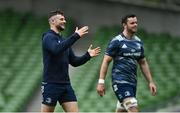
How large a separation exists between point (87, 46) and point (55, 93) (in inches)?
456

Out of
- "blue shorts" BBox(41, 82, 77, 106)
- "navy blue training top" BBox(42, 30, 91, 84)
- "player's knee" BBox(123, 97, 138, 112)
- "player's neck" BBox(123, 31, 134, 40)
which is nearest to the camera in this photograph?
"navy blue training top" BBox(42, 30, 91, 84)

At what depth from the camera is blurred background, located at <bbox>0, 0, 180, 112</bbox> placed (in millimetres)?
16453

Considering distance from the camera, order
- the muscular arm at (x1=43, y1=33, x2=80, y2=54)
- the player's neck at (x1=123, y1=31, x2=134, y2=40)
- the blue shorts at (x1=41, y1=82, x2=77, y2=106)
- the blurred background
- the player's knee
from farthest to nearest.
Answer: the blurred background → the player's neck at (x1=123, y1=31, x2=134, y2=40) → the player's knee → the blue shorts at (x1=41, y1=82, x2=77, y2=106) → the muscular arm at (x1=43, y1=33, x2=80, y2=54)

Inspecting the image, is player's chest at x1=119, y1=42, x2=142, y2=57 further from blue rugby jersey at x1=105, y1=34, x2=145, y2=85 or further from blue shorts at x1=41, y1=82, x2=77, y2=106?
blue shorts at x1=41, y1=82, x2=77, y2=106

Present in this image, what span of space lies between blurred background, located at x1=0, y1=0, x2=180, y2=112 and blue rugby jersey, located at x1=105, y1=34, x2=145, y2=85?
19.0 feet

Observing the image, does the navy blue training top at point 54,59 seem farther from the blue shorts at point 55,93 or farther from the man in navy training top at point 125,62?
the man in navy training top at point 125,62

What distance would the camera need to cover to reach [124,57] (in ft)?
30.2

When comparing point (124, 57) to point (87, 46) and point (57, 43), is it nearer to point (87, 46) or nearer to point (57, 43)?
point (57, 43)

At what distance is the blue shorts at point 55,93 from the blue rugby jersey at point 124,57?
30.4 inches

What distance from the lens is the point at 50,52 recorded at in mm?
8586

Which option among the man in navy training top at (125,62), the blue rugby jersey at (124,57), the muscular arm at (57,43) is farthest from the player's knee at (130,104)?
the muscular arm at (57,43)

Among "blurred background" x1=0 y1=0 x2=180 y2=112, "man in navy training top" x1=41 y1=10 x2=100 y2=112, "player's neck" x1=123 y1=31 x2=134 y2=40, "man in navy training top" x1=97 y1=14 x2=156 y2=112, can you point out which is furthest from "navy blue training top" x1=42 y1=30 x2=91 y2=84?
"blurred background" x1=0 y1=0 x2=180 y2=112

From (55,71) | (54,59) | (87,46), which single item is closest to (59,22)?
(54,59)

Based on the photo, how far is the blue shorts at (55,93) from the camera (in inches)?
345
